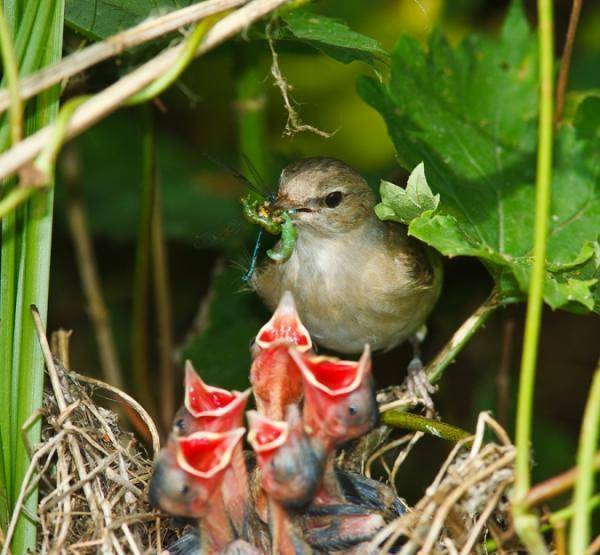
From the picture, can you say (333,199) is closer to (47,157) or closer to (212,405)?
(212,405)

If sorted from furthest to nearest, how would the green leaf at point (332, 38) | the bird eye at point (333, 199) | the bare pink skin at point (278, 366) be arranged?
the bird eye at point (333, 199) → the green leaf at point (332, 38) → the bare pink skin at point (278, 366)

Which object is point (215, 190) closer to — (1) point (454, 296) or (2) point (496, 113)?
(1) point (454, 296)

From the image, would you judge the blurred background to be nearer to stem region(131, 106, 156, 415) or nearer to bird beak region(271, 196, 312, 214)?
stem region(131, 106, 156, 415)

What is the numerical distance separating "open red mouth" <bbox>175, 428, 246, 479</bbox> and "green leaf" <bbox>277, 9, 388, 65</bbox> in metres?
1.00

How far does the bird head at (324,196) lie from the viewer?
10.4ft

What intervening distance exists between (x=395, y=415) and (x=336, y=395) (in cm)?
49

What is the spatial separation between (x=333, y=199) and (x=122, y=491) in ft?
4.07

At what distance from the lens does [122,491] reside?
2.47m

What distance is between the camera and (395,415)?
273cm

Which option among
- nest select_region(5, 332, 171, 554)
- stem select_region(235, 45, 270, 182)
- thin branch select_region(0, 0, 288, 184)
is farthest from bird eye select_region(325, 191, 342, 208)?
thin branch select_region(0, 0, 288, 184)

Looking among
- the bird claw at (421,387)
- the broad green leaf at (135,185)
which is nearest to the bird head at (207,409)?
the bird claw at (421,387)

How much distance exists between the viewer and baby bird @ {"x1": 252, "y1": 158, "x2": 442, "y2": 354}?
11.2ft

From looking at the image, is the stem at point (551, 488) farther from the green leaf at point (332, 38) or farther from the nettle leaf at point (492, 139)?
the green leaf at point (332, 38)

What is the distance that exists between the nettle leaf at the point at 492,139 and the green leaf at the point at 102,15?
677 millimetres
